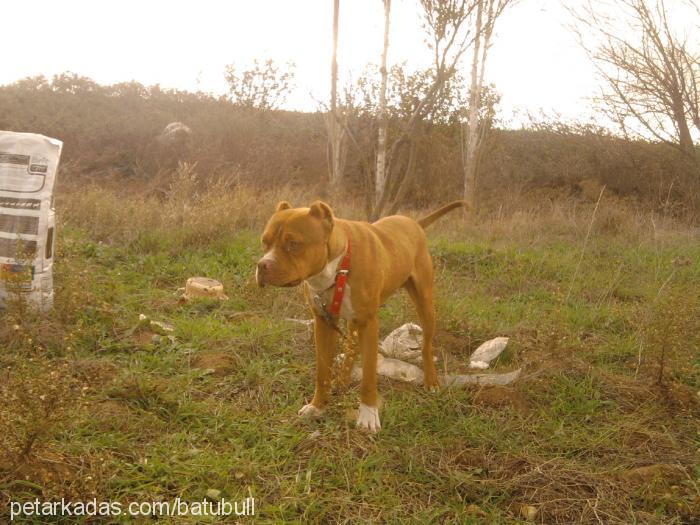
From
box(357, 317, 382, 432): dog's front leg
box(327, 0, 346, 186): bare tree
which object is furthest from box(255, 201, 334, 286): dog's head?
box(327, 0, 346, 186): bare tree

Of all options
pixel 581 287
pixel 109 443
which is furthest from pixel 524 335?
pixel 109 443

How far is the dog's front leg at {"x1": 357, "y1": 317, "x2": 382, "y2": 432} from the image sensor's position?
3232 mm

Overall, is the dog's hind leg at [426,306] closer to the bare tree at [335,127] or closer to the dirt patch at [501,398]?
the dirt patch at [501,398]

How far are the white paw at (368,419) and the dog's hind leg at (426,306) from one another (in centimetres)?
72

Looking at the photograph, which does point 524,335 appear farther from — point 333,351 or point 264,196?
point 264,196

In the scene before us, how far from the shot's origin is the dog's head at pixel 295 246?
280cm

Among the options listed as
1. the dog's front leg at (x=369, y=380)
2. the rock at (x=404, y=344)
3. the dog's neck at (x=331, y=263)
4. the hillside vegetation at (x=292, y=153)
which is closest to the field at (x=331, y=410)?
the dog's front leg at (x=369, y=380)

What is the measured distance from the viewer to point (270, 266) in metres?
2.79

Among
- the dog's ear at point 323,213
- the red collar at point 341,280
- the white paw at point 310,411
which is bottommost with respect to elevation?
the white paw at point 310,411

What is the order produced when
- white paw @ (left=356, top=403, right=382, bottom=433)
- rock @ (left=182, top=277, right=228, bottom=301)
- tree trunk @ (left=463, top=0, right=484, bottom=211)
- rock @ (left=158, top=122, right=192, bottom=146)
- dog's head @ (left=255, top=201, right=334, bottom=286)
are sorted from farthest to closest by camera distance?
1. rock @ (left=158, top=122, right=192, bottom=146)
2. tree trunk @ (left=463, top=0, right=484, bottom=211)
3. rock @ (left=182, top=277, right=228, bottom=301)
4. white paw @ (left=356, top=403, right=382, bottom=433)
5. dog's head @ (left=255, top=201, right=334, bottom=286)

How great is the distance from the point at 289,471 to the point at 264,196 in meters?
7.09

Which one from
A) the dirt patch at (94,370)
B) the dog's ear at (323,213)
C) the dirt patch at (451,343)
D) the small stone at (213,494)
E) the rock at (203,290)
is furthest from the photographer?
the rock at (203,290)

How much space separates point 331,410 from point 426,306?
3.23 ft

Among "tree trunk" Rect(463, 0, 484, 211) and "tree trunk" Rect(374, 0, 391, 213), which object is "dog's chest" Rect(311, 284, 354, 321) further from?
"tree trunk" Rect(463, 0, 484, 211)
